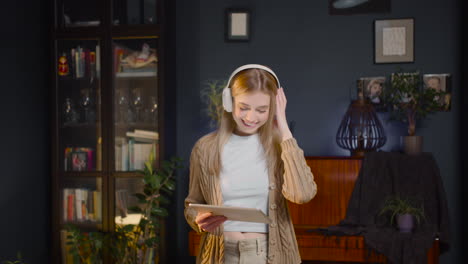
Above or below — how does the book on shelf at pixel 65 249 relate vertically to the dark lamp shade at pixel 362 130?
below

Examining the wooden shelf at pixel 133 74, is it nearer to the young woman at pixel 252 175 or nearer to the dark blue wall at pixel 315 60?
the dark blue wall at pixel 315 60

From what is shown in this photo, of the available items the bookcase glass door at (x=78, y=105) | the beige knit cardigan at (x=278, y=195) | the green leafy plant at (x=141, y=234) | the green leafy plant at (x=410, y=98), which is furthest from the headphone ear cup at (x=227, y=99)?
the bookcase glass door at (x=78, y=105)

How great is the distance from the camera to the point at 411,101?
3.01 meters

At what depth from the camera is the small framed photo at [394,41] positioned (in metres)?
3.22

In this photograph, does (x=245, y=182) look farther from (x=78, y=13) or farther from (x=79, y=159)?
(x=78, y=13)

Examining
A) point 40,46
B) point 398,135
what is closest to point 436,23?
point 398,135

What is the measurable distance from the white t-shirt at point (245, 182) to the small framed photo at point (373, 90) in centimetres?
210

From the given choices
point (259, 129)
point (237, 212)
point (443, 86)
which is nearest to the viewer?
point (237, 212)

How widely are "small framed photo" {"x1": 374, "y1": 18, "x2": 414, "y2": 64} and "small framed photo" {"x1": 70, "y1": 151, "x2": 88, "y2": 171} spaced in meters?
2.60

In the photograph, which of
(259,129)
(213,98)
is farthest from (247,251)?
(213,98)

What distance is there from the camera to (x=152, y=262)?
321 centimetres

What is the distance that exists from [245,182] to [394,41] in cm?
243

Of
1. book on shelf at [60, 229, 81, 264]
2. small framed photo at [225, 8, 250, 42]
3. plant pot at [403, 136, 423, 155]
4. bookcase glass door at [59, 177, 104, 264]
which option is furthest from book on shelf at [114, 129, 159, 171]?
plant pot at [403, 136, 423, 155]

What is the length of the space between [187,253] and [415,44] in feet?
8.68
